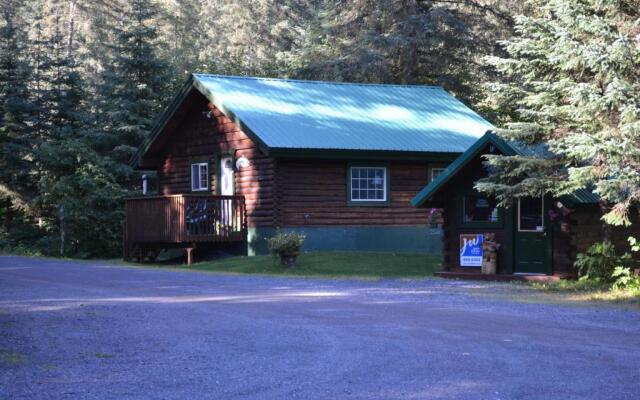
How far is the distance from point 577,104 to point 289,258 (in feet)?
30.8

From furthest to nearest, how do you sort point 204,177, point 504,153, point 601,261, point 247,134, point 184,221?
point 204,177
point 184,221
point 247,134
point 504,153
point 601,261

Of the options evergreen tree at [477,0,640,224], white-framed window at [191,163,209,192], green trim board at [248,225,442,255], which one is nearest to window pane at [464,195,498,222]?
evergreen tree at [477,0,640,224]

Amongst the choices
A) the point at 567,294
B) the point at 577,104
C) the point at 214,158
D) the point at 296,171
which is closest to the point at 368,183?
the point at 296,171

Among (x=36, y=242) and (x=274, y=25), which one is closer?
(x=36, y=242)

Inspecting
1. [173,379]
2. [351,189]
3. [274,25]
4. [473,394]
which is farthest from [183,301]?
[274,25]

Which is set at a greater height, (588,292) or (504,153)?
(504,153)

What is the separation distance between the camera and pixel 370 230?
97.3 ft

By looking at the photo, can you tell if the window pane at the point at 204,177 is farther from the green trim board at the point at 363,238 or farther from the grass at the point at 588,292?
the grass at the point at 588,292

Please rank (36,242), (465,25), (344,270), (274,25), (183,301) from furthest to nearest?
(274,25), (465,25), (36,242), (344,270), (183,301)

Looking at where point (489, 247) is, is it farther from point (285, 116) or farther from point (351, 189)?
point (285, 116)

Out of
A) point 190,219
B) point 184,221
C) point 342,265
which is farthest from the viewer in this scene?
point 190,219

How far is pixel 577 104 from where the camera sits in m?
18.4

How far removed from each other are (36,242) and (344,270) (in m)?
19.9

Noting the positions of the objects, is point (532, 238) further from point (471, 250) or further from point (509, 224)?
point (471, 250)
